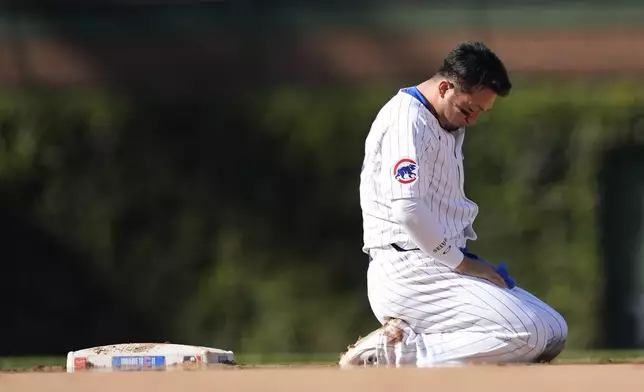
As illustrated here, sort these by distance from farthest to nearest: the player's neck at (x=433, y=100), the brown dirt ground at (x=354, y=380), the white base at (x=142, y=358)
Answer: the white base at (x=142, y=358) < the player's neck at (x=433, y=100) < the brown dirt ground at (x=354, y=380)

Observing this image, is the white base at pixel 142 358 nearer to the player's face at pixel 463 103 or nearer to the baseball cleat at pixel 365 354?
the baseball cleat at pixel 365 354

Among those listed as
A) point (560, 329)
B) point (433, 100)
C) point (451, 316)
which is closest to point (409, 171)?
point (433, 100)

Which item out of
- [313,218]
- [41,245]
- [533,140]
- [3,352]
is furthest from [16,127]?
[533,140]

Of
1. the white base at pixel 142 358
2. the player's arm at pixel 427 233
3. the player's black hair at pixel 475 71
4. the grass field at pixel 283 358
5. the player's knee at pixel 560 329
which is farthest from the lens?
the grass field at pixel 283 358

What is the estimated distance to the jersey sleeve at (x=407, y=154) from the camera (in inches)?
173

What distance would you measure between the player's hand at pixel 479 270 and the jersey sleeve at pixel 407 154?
330 mm

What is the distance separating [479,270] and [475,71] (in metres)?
0.71

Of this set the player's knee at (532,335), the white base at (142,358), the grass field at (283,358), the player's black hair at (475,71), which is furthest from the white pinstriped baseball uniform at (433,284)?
the grass field at (283,358)

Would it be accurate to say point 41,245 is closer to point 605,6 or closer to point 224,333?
point 224,333

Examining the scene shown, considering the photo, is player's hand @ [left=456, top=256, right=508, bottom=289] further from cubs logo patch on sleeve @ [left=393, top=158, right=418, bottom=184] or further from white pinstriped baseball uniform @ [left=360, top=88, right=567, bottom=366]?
cubs logo patch on sleeve @ [left=393, top=158, right=418, bottom=184]

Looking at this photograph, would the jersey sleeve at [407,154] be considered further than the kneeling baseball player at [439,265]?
No

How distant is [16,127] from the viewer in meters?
7.85

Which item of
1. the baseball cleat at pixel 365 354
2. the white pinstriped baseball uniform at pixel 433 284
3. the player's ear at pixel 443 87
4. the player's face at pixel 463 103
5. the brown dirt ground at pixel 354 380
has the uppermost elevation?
the player's ear at pixel 443 87

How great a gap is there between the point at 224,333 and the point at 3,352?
1394 millimetres
